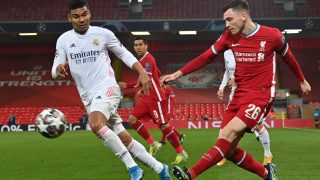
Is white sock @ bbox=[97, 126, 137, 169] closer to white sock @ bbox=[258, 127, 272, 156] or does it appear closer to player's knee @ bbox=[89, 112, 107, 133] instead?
player's knee @ bbox=[89, 112, 107, 133]

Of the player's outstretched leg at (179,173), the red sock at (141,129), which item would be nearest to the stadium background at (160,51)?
the red sock at (141,129)

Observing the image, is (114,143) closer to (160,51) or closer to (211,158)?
(211,158)

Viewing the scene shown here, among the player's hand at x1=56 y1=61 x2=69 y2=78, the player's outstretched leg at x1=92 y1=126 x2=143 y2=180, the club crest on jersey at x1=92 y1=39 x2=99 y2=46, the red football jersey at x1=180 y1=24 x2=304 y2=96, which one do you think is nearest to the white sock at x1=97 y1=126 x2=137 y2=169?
the player's outstretched leg at x1=92 y1=126 x2=143 y2=180

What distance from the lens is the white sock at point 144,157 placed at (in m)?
5.54

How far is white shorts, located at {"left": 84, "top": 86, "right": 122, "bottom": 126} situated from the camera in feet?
18.3

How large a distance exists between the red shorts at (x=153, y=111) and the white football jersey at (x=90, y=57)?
12.8 feet

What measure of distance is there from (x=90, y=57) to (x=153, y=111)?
4.17 metres

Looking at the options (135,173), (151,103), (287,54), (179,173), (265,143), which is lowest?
(265,143)

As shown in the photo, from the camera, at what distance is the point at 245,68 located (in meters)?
5.34

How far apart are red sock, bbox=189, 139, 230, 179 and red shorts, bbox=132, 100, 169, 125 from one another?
15.4 feet

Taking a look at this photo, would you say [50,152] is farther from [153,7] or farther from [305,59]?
[305,59]

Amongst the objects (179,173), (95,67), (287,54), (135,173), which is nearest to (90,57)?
(95,67)

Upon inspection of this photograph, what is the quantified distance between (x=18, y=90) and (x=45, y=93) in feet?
6.70

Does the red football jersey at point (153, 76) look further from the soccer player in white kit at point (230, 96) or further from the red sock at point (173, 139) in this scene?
the soccer player in white kit at point (230, 96)
